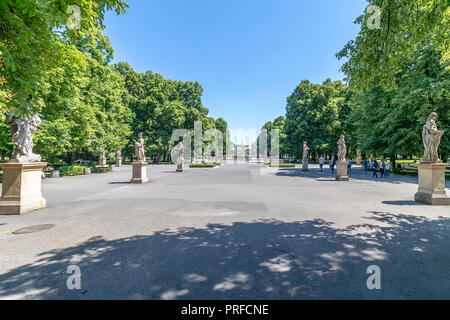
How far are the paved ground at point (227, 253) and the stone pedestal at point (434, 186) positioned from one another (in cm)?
126

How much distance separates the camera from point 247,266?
3.17 m

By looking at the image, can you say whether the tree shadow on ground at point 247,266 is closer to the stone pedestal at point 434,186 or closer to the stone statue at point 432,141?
the stone pedestal at point 434,186

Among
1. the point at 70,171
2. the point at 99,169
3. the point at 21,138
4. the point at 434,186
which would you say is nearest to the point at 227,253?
the point at 21,138

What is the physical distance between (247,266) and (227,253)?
0.54 metres

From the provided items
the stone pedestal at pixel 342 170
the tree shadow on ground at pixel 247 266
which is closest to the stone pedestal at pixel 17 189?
the tree shadow on ground at pixel 247 266

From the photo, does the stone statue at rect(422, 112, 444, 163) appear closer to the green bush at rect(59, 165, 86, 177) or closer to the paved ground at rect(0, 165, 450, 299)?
the paved ground at rect(0, 165, 450, 299)

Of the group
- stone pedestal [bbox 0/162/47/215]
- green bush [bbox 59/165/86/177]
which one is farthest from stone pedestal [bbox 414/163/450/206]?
green bush [bbox 59/165/86/177]

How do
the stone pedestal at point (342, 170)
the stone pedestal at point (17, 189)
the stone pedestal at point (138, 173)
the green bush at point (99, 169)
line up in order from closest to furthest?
the stone pedestal at point (17, 189) < the stone pedestal at point (138, 173) < the stone pedestal at point (342, 170) < the green bush at point (99, 169)

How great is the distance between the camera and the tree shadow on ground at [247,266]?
2568 millimetres

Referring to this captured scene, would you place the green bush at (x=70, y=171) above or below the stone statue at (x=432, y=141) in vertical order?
below

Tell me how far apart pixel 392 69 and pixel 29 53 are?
10938mm

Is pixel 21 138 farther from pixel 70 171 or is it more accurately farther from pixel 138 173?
pixel 70 171

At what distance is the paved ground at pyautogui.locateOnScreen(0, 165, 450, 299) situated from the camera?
8.59 ft
